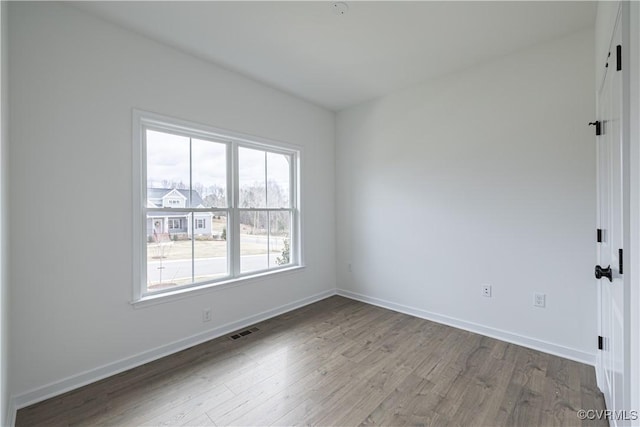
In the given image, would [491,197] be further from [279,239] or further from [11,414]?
[11,414]

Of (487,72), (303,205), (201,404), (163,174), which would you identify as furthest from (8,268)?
(487,72)

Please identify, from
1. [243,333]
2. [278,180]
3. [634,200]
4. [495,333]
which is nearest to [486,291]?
[495,333]

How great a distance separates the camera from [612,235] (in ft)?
5.12

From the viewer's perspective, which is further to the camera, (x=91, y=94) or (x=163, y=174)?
(x=163, y=174)

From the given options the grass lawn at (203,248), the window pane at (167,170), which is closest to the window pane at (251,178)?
the grass lawn at (203,248)

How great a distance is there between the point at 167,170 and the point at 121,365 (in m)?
1.74

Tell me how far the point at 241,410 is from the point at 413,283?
2.43 metres

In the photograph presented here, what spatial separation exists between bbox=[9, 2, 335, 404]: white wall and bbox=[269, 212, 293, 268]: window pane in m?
1.05

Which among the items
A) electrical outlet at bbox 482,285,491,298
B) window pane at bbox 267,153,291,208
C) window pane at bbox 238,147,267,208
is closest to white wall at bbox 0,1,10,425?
window pane at bbox 238,147,267,208

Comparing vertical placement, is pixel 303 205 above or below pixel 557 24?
below

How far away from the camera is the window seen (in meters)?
2.59

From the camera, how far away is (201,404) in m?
1.95

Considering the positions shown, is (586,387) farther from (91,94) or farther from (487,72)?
(91,94)

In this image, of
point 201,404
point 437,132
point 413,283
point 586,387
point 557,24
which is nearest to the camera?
point 201,404
